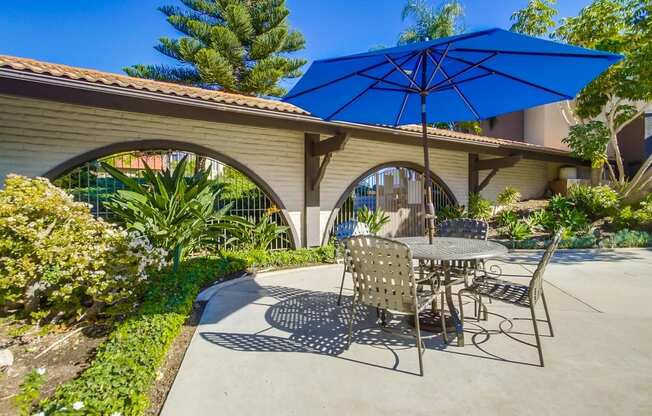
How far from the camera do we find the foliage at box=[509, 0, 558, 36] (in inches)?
379

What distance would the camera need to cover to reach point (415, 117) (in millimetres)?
4016

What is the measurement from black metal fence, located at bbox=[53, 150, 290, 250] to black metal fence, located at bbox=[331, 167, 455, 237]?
1.77 metres

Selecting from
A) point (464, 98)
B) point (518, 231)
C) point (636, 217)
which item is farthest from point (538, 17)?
point (464, 98)

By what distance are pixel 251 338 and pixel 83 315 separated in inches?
61.0

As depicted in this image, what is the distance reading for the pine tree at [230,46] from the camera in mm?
12203

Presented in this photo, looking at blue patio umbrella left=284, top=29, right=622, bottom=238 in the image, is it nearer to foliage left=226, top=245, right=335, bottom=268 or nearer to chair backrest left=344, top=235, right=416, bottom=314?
chair backrest left=344, top=235, right=416, bottom=314

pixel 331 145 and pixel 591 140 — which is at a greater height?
pixel 591 140

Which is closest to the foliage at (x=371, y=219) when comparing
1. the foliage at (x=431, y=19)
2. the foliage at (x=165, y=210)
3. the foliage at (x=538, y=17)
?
the foliage at (x=165, y=210)

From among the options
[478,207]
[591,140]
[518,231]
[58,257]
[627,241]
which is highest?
[591,140]

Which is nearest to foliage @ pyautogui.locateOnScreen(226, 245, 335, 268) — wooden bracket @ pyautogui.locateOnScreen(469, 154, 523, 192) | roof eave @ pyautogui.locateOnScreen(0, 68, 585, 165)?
roof eave @ pyautogui.locateOnScreen(0, 68, 585, 165)

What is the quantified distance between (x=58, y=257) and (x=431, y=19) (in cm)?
1636

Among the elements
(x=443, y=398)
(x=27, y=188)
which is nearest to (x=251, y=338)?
(x=443, y=398)

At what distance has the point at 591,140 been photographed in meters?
9.03

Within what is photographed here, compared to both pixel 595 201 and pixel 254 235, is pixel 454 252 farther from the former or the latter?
pixel 595 201
